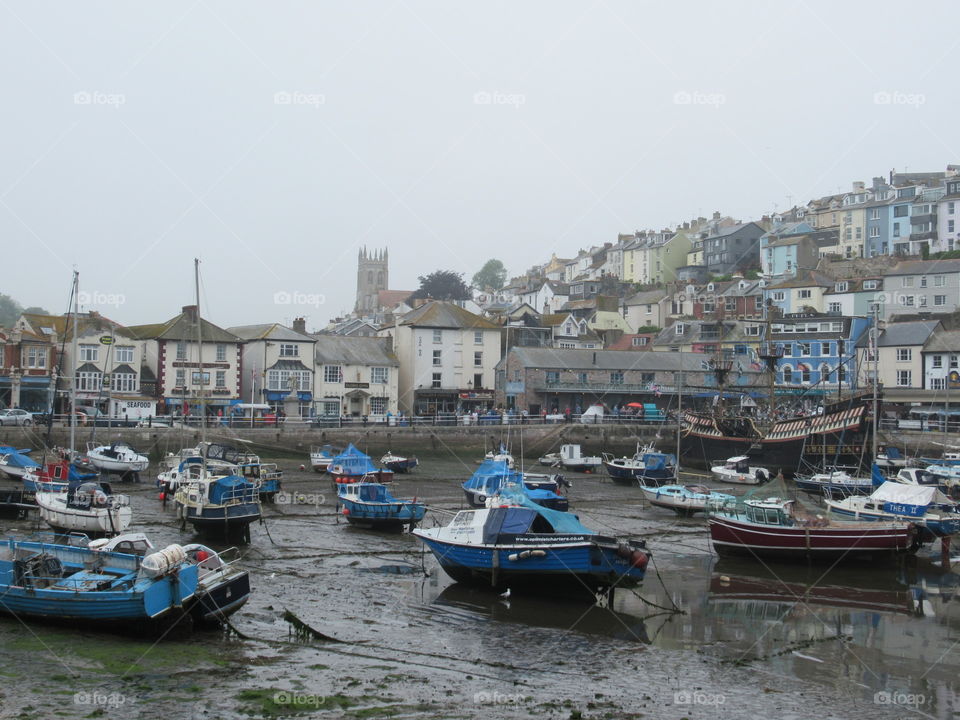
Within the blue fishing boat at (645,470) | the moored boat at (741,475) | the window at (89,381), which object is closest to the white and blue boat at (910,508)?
the blue fishing boat at (645,470)

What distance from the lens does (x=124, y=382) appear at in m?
66.4

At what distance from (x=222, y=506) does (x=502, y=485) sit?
9.21 metres

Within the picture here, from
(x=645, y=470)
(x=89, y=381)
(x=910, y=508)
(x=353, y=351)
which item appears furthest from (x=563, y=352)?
(x=910, y=508)

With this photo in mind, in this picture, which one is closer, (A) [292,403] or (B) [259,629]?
(B) [259,629]

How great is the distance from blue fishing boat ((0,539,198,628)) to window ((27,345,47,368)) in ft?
164

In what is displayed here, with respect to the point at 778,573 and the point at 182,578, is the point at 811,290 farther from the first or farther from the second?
the point at 182,578

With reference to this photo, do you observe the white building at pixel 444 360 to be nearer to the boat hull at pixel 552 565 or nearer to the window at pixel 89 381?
the window at pixel 89 381

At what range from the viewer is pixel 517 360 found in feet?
249

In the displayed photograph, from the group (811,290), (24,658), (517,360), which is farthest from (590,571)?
(811,290)

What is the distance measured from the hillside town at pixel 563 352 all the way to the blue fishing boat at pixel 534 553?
101 feet

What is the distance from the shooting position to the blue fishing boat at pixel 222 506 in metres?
28.9

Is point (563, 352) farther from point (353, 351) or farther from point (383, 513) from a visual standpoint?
point (383, 513)

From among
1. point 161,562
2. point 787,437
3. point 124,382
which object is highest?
point 124,382

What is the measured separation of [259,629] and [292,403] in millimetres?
52911
